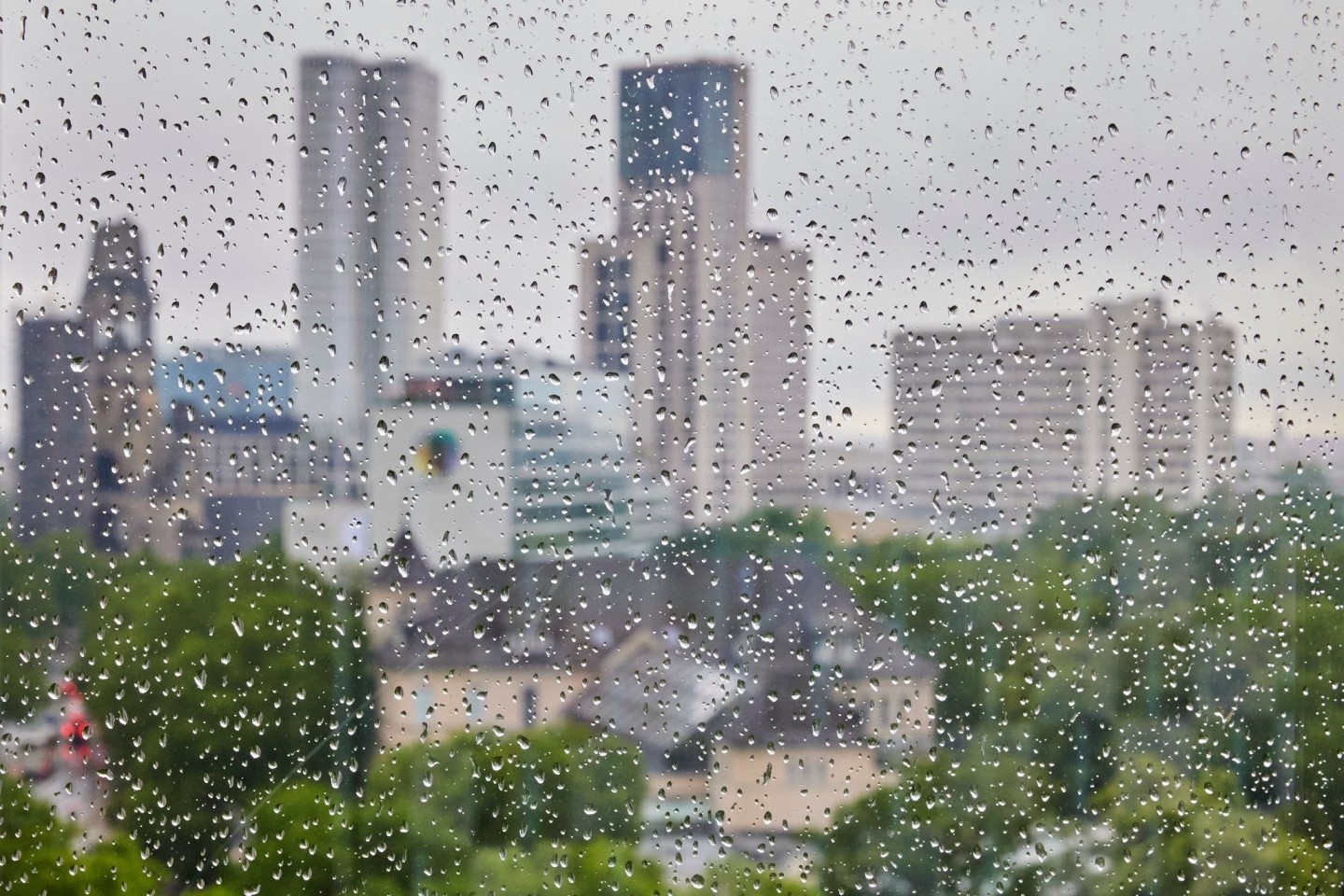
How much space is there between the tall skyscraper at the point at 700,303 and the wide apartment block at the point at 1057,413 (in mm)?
162

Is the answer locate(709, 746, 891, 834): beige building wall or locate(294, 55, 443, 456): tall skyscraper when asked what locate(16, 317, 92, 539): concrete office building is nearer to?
locate(294, 55, 443, 456): tall skyscraper

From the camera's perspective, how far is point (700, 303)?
1.53 meters

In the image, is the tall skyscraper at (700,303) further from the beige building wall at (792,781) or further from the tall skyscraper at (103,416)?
the tall skyscraper at (103,416)

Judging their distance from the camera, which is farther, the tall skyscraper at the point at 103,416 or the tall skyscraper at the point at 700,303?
the tall skyscraper at the point at 103,416

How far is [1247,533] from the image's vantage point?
1535 millimetres

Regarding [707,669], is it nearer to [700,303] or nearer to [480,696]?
[480,696]

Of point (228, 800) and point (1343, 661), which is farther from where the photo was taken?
point (228, 800)

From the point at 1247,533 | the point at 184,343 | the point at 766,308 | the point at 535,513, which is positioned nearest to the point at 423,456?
the point at 535,513

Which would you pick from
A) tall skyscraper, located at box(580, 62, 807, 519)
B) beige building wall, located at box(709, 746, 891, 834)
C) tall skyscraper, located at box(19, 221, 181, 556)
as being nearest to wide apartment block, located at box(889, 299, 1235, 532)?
tall skyscraper, located at box(580, 62, 807, 519)

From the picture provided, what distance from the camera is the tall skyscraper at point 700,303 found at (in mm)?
1491

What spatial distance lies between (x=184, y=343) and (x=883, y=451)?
0.97 metres

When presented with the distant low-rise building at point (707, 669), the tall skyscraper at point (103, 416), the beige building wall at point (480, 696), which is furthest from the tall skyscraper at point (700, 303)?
the tall skyscraper at point (103, 416)

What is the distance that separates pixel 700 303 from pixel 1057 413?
486 mm

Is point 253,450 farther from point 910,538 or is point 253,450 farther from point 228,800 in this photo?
point 910,538
